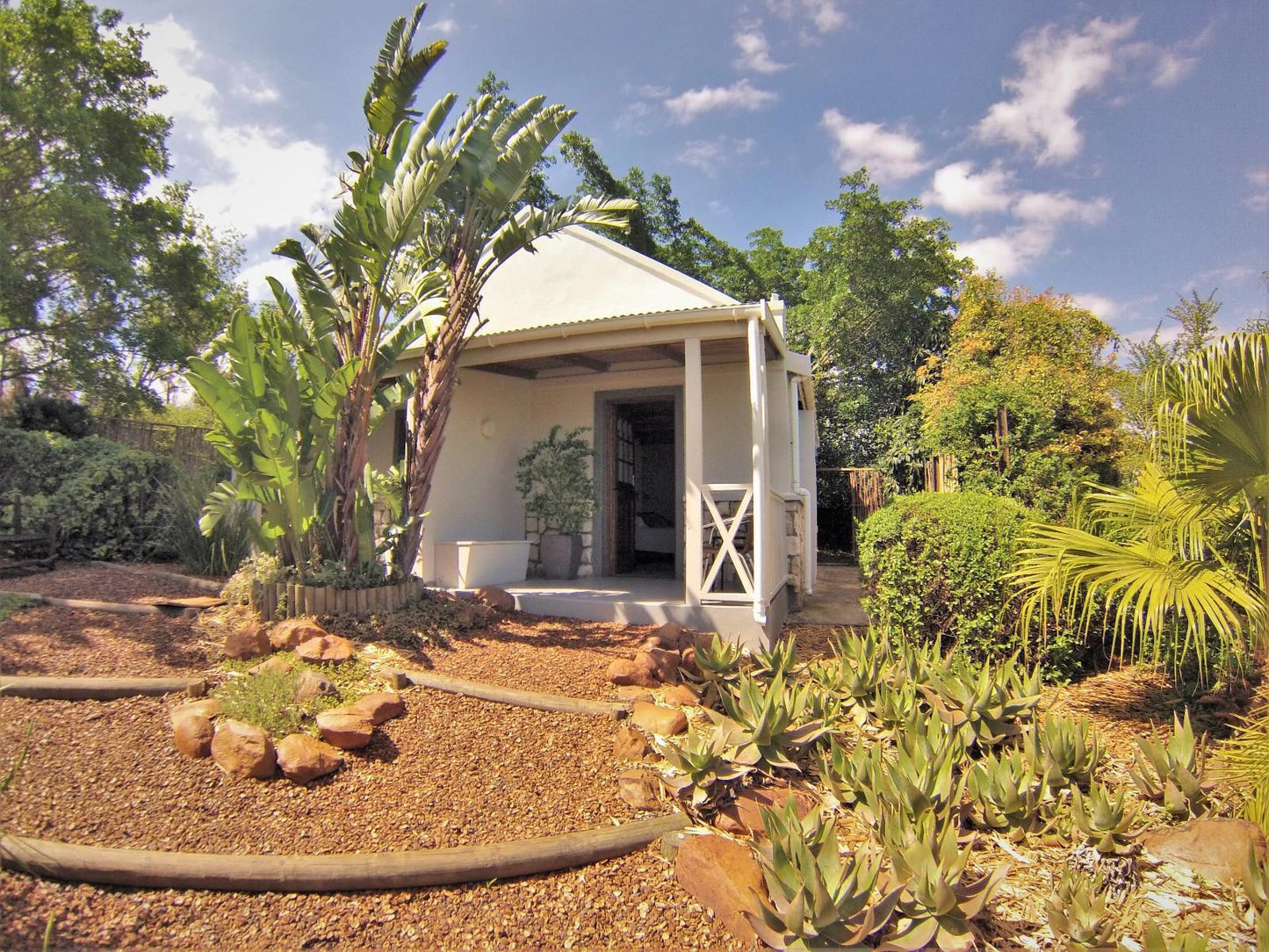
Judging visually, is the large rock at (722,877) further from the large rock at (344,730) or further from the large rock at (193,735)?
the large rock at (193,735)

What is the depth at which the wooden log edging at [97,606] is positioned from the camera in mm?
5430

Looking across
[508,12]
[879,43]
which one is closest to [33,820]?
[508,12]

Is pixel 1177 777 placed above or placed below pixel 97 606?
below

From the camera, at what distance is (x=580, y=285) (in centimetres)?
894

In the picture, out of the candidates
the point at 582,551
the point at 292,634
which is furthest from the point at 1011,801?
the point at 582,551

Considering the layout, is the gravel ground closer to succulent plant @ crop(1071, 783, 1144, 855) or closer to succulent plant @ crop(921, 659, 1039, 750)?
succulent plant @ crop(1071, 783, 1144, 855)

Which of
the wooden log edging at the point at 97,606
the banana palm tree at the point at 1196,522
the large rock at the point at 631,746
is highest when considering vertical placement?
the banana palm tree at the point at 1196,522

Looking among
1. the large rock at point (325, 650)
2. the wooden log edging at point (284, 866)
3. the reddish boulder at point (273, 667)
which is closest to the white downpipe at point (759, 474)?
the large rock at point (325, 650)

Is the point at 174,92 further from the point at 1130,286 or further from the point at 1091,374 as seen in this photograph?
the point at 1091,374

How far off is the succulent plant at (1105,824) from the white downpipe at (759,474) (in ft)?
10.7

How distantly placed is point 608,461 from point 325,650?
215 inches

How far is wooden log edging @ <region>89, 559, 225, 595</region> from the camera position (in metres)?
6.59

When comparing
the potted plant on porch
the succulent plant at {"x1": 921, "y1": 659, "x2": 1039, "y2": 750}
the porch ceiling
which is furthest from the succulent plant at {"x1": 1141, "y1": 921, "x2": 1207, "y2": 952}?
the potted plant on porch

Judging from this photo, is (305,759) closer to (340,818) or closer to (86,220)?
(340,818)
